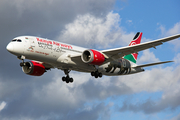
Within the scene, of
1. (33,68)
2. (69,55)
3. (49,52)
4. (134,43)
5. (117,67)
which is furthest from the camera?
(134,43)

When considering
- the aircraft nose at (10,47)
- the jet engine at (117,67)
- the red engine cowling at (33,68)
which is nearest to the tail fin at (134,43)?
the jet engine at (117,67)

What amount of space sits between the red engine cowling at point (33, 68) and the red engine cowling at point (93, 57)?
9456mm

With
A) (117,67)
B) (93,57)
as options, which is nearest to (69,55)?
(93,57)

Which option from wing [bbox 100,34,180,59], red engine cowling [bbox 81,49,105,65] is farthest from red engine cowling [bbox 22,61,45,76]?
wing [bbox 100,34,180,59]

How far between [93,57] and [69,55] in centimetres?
345

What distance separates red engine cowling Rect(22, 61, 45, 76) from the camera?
46406 mm

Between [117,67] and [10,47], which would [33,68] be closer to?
[10,47]

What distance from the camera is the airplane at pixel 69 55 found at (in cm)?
3812

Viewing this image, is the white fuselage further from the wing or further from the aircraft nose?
the wing

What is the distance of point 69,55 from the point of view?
41.0 metres

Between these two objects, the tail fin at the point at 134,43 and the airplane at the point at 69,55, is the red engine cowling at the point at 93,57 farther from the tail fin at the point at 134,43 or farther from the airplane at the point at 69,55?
the tail fin at the point at 134,43

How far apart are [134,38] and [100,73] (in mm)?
14165

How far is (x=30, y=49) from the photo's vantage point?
38.1m

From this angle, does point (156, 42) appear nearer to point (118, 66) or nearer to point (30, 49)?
point (118, 66)
